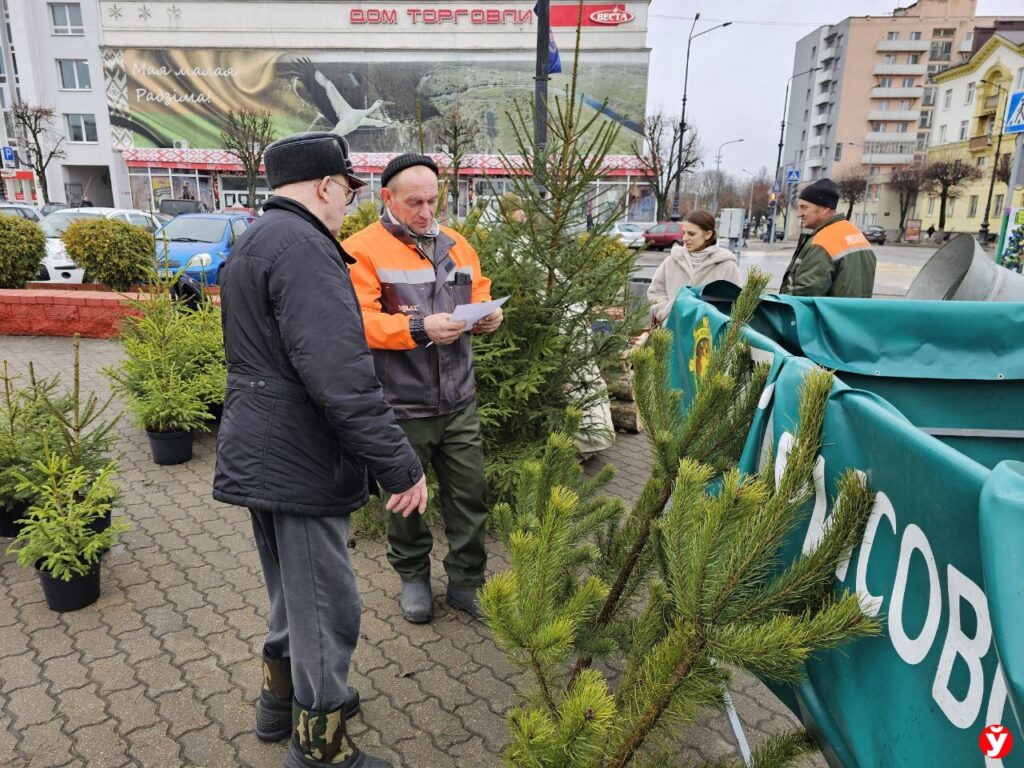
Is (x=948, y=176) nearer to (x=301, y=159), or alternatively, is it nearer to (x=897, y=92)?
(x=897, y=92)

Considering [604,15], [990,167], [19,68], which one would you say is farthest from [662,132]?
[19,68]

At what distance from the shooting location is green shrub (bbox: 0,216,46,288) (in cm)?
972

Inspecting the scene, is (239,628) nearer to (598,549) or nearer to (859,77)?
(598,549)

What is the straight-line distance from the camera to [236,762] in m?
2.40

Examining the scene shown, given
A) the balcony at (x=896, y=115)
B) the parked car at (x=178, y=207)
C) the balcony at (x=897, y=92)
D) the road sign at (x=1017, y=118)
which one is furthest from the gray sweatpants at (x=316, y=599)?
the balcony at (x=897, y=92)

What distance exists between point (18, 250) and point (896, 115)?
92364 millimetres

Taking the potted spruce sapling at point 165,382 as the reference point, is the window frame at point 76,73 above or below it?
above

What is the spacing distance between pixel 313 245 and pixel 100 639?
2.31 m

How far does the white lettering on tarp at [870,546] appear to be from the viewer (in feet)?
4.00

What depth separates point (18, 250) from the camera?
9.79 metres

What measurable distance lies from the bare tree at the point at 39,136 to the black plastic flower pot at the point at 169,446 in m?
42.2

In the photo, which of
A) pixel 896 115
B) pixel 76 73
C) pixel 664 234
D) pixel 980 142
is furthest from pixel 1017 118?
pixel 896 115

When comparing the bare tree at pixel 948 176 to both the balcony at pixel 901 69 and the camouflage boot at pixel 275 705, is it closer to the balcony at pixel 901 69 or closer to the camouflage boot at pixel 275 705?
the balcony at pixel 901 69

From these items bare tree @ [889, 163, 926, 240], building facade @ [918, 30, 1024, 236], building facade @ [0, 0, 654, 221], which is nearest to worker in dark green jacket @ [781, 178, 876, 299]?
building facade @ [0, 0, 654, 221]
